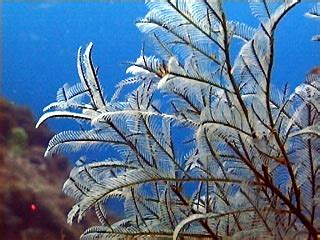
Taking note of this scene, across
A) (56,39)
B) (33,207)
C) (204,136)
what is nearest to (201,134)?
(204,136)

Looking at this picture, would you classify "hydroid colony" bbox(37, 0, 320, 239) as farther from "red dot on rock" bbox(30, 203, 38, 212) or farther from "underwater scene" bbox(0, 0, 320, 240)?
"red dot on rock" bbox(30, 203, 38, 212)

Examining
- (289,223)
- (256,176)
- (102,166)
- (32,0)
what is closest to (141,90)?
(102,166)

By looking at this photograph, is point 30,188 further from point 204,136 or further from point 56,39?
point 204,136

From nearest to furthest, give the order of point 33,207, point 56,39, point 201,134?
point 201,134
point 33,207
point 56,39

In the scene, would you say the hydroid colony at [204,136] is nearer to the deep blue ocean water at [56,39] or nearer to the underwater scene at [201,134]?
the underwater scene at [201,134]

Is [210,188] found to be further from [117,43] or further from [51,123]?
[117,43]

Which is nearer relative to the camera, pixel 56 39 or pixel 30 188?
pixel 30 188

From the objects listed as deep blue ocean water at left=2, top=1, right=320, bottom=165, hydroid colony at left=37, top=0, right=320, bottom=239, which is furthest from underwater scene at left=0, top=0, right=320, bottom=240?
deep blue ocean water at left=2, top=1, right=320, bottom=165

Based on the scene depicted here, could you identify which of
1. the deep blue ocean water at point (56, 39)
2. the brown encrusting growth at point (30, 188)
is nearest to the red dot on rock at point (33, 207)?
the brown encrusting growth at point (30, 188)
